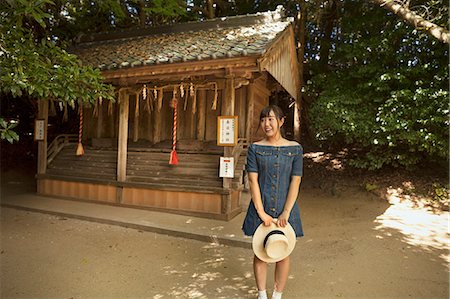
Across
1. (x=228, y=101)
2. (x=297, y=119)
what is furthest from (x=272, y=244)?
(x=297, y=119)

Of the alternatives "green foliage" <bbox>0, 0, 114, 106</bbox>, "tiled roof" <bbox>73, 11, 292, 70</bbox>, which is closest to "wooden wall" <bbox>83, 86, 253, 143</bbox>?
"tiled roof" <bbox>73, 11, 292, 70</bbox>

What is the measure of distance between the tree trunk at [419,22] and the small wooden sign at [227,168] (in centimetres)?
522

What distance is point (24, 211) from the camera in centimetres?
714

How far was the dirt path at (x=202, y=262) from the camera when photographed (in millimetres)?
3445

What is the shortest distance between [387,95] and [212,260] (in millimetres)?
6925

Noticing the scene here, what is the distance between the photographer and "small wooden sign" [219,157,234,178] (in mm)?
6234

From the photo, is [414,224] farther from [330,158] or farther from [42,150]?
[42,150]

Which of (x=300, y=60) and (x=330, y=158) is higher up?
(x=300, y=60)

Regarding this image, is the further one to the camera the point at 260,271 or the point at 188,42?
the point at 188,42

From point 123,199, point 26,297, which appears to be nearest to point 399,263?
point 26,297

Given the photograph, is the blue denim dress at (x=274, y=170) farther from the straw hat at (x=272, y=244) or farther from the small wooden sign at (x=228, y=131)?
the small wooden sign at (x=228, y=131)

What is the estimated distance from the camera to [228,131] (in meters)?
6.27

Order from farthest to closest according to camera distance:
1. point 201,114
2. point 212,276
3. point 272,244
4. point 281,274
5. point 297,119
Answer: point 297,119
point 201,114
point 212,276
point 281,274
point 272,244

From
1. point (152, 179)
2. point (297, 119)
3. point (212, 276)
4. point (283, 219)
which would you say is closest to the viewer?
point (283, 219)
